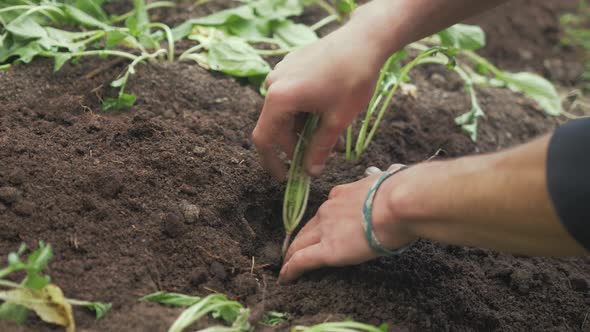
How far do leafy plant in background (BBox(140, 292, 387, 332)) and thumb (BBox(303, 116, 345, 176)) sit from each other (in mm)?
405

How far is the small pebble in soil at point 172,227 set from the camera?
151cm

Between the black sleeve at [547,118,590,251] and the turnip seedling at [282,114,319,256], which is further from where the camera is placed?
the turnip seedling at [282,114,319,256]

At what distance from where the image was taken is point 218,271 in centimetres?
149

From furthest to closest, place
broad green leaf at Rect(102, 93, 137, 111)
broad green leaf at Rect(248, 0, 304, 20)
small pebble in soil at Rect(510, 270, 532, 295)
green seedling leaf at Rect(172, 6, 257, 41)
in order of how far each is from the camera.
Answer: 1. broad green leaf at Rect(248, 0, 304, 20)
2. green seedling leaf at Rect(172, 6, 257, 41)
3. broad green leaf at Rect(102, 93, 137, 111)
4. small pebble in soil at Rect(510, 270, 532, 295)

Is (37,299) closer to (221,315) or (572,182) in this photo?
(221,315)

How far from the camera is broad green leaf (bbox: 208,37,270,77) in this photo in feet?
6.78

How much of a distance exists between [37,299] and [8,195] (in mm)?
356

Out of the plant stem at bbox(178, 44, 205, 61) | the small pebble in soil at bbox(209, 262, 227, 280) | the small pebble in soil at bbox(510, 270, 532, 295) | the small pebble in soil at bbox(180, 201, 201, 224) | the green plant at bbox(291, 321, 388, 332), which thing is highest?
the plant stem at bbox(178, 44, 205, 61)

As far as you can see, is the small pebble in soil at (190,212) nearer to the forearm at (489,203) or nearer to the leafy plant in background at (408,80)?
the leafy plant in background at (408,80)

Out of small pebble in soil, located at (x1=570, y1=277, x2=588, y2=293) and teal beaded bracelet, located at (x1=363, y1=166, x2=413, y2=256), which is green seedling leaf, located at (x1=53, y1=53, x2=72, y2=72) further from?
small pebble in soil, located at (x1=570, y1=277, x2=588, y2=293)

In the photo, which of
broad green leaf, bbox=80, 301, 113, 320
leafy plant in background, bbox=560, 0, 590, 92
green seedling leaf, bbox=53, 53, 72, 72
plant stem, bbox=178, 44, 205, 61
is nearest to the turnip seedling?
broad green leaf, bbox=80, 301, 113, 320

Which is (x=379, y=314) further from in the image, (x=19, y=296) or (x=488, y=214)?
(x=19, y=296)

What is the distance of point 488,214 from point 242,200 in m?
0.78

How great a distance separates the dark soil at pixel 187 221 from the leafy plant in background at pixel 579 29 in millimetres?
1694
